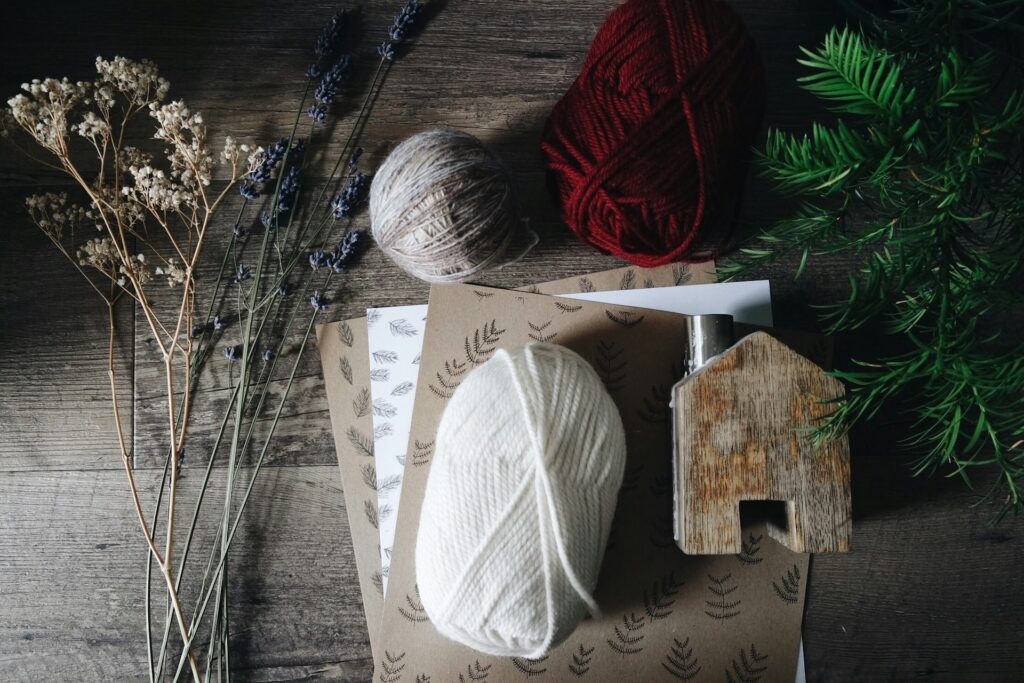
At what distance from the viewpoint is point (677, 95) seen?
618 mm

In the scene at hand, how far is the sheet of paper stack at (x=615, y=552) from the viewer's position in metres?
0.72

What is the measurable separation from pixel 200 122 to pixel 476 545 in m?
0.49

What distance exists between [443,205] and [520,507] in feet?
0.94

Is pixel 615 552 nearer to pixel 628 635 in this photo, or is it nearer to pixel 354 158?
pixel 628 635

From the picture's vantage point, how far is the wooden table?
2.41 ft

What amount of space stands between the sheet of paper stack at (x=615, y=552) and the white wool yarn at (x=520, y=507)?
0.25 ft

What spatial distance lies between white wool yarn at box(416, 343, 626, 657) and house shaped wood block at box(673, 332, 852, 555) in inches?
3.2

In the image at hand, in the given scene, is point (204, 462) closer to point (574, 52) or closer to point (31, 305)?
point (31, 305)

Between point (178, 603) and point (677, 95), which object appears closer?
point (677, 95)

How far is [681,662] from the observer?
2.35ft

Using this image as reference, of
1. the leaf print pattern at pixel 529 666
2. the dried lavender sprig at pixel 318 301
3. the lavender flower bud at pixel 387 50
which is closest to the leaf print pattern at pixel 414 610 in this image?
the leaf print pattern at pixel 529 666

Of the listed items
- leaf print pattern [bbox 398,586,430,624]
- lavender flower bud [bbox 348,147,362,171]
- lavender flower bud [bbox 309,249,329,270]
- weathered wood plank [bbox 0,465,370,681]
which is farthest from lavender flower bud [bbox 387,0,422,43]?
leaf print pattern [bbox 398,586,430,624]

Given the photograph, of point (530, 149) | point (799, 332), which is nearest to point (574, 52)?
point (530, 149)

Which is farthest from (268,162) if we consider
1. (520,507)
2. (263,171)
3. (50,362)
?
(520,507)
